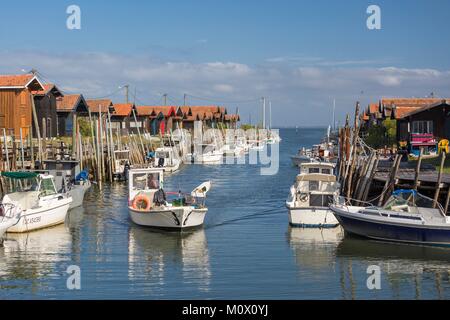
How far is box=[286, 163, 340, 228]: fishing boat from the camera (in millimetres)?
28500

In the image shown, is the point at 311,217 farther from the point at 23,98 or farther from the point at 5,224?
the point at 23,98

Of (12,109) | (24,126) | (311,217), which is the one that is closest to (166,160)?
(24,126)

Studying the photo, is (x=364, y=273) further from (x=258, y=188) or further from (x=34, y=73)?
(x=34, y=73)

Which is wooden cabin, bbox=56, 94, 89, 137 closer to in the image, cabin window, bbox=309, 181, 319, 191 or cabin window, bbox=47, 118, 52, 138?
cabin window, bbox=47, 118, 52, 138

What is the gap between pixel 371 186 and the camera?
34.6 metres

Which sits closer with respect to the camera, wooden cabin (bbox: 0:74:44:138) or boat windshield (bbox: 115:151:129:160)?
wooden cabin (bbox: 0:74:44:138)

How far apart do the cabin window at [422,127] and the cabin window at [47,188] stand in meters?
33.6

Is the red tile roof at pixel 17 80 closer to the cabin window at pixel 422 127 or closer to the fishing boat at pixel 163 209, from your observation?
the fishing boat at pixel 163 209

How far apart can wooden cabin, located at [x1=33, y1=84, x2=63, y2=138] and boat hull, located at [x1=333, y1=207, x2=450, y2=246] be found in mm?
37323

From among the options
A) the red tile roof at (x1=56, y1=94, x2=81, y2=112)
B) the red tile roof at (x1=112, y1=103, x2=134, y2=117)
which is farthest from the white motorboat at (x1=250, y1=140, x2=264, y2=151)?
the red tile roof at (x1=56, y1=94, x2=81, y2=112)

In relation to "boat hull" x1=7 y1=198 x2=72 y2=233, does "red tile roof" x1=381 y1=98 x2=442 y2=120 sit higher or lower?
higher

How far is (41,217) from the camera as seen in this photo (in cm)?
2784
